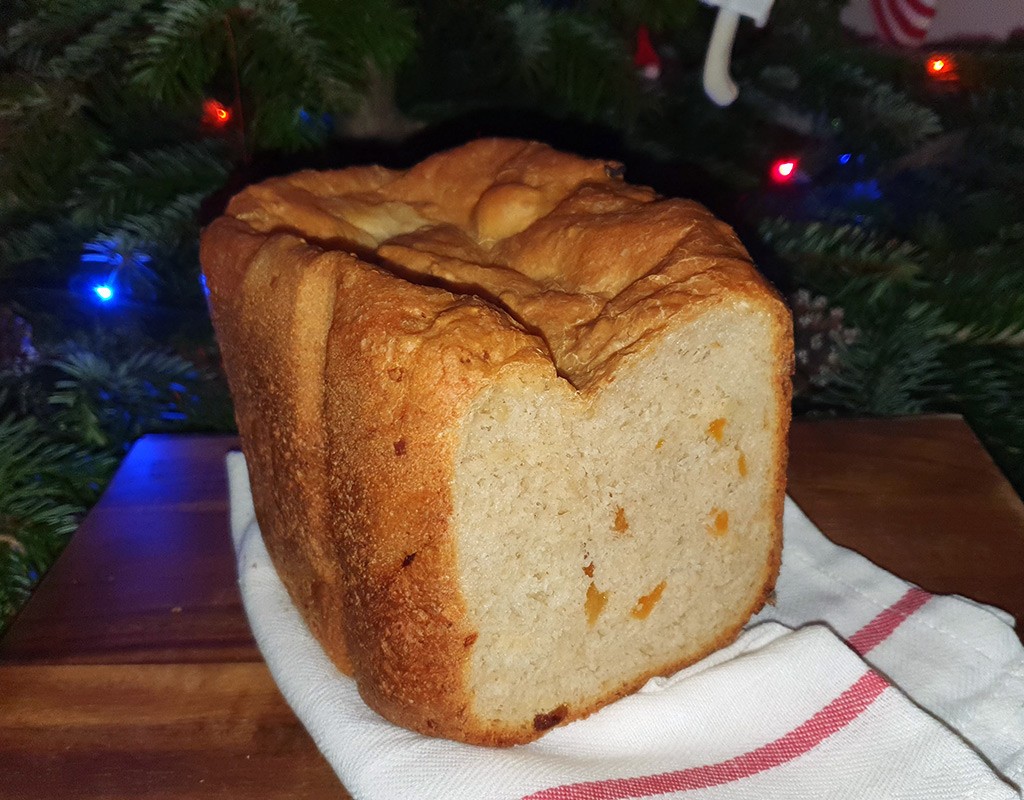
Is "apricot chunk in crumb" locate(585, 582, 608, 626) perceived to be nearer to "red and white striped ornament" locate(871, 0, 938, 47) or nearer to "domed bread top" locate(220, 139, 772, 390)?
"domed bread top" locate(220, 139, 772, 390)

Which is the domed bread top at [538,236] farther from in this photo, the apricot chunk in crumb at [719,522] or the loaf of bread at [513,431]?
the apricot chunk in crumb at [719,522]

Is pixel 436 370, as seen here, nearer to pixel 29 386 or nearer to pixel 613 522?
pixel 613 522

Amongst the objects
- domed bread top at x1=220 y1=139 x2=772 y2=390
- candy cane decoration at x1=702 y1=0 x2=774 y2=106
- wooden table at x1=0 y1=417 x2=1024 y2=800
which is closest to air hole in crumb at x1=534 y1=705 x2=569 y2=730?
wooden table at x1=0 y1=417 x2=1024 y2=800

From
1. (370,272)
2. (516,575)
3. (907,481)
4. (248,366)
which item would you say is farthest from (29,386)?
(907,481)

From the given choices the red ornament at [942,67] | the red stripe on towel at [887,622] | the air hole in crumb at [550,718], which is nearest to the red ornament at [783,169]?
the red ornament at [942,67]

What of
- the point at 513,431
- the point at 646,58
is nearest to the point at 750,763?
the point at 513,431

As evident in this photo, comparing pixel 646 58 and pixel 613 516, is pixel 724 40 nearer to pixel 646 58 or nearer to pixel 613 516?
pixel 646 58
